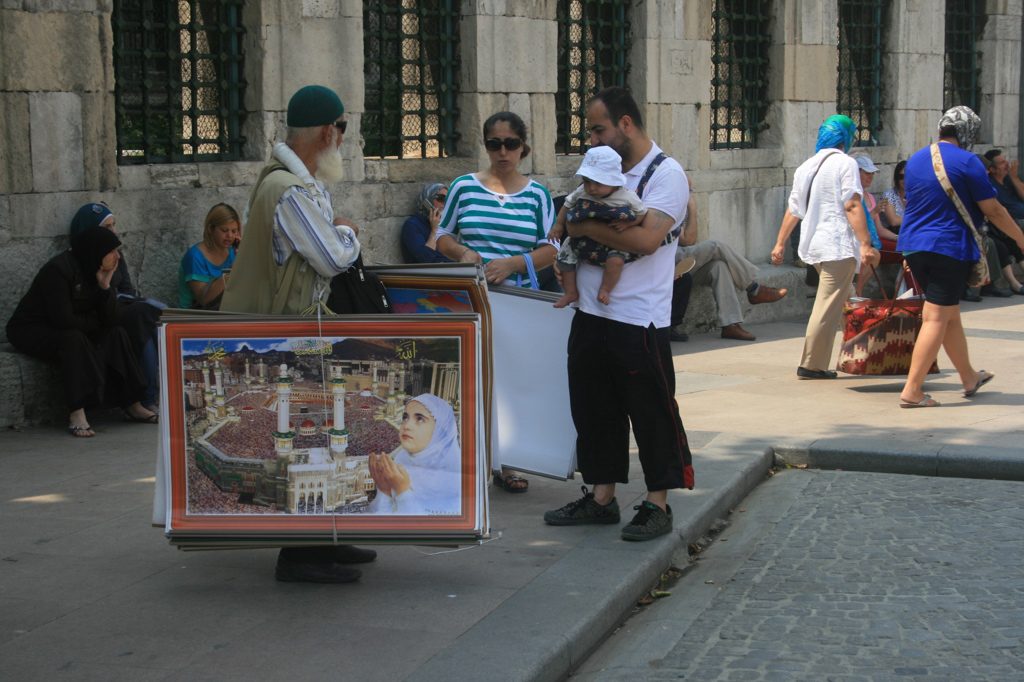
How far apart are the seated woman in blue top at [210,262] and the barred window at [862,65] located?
27.5ft

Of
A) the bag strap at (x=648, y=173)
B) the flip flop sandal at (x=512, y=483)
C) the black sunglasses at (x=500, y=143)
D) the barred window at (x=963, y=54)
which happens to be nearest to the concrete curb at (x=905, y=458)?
the flip flop sandal at (x=512, y=483)

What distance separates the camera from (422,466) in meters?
4.85

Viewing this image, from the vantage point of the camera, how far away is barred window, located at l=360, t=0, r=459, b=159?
35.0 ft

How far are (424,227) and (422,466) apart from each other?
19.0 ft

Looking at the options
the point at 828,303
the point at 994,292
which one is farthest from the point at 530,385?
the point at 994,292

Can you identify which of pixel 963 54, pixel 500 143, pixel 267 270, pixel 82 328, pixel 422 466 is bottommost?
pixel 422 466

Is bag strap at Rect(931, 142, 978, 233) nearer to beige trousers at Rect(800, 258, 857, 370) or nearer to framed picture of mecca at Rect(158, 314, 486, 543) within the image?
beige trousers at Rect(800, 258, 857, 370)

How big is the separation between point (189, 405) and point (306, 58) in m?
5.48

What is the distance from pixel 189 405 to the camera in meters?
4.79

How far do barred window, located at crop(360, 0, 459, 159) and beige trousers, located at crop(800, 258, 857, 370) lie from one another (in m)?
3.24

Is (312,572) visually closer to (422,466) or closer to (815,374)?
(422,466)

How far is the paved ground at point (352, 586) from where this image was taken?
4.34m

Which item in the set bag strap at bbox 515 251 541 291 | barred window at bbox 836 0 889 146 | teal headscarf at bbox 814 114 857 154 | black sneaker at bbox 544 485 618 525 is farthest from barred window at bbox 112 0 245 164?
barred window at bbox 836 0 889 146

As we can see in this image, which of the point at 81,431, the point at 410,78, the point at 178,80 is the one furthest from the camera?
the point at 410,78
